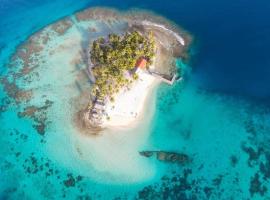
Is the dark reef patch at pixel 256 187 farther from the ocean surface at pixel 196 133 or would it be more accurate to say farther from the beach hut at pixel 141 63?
the beach hut at pixel 141 63

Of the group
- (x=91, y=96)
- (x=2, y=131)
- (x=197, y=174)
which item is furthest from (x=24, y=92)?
(x=197, y=174)

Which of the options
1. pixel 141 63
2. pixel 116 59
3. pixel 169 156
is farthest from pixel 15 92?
pixel 169 156

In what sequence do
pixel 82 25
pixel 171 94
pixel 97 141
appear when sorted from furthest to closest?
1. pixel 82 25
2. pixel 171 94
3. pixel 97 141

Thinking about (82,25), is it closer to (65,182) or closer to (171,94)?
(171,94)

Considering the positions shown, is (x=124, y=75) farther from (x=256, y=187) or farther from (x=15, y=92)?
(x=256, y=187)

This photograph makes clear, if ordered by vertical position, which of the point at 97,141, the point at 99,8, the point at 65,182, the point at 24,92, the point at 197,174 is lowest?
the point at 65,182

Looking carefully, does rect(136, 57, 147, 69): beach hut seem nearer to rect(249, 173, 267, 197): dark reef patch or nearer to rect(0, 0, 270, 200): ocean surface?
rect(0, 0, 270, 200): ocean surface
